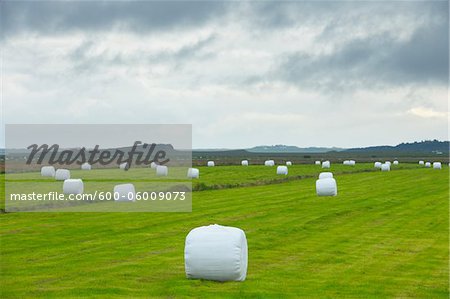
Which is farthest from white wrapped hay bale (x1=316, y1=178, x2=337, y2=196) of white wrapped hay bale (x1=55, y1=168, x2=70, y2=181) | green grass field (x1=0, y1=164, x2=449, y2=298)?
white wrapped hay bale (x1=55, y1=168, x2=70, y2=181)

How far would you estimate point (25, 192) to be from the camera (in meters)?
46.4

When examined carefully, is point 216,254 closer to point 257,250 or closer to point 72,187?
point 257,250

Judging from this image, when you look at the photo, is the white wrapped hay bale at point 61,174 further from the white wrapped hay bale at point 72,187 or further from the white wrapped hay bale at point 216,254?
the white wrapped hay bale at point 216,254

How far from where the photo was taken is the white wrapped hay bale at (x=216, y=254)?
16.5m

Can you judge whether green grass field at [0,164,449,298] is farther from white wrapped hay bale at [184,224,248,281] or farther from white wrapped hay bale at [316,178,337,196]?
white wrapped hay bale at [316,178,337,196]

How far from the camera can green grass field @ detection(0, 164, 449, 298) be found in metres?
16.6

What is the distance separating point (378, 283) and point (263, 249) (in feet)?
19.8

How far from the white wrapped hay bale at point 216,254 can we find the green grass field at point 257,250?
12.0 inches

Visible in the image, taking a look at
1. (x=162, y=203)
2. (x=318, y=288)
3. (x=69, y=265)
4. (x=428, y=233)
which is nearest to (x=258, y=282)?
(x=318, y=288)

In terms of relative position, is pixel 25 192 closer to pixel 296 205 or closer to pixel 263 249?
pixel 296 205

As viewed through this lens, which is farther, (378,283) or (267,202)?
(267,202)

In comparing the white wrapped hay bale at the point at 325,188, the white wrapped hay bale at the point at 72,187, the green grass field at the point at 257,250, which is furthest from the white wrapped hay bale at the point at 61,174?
the white wrapped hay bale at the point at 325,188

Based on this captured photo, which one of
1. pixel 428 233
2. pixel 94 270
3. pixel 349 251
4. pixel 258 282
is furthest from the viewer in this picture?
pixel 428 233

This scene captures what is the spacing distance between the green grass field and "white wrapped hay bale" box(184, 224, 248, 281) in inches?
12.0
